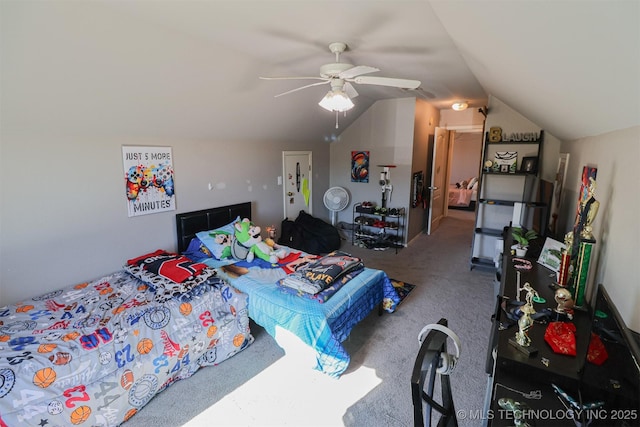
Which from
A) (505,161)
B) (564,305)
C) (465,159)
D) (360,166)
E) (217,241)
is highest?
(465,159)

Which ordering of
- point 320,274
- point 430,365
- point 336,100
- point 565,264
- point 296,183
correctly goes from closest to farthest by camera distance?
point 430,365 → point 565,264 → point 336,100 → point 320,274 → point 296,183

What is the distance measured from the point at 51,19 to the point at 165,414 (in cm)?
256

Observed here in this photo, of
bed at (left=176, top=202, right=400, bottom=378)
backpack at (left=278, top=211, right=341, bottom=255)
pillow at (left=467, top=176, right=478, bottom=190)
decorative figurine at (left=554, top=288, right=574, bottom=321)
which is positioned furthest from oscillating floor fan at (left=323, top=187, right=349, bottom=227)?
pillow at (left=467, top=176, right=478, bottom=190)

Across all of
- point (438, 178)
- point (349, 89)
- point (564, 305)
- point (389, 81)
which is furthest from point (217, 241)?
point (438, 178)

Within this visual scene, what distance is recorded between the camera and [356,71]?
2.24 metres

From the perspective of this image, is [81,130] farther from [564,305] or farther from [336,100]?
[564,305]

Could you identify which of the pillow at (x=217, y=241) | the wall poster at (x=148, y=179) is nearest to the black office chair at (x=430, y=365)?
the pillow at (x=217, y=241)

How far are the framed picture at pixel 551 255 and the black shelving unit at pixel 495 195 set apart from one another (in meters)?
1.69

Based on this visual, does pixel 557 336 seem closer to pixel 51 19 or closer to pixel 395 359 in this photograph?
pixel 395 359

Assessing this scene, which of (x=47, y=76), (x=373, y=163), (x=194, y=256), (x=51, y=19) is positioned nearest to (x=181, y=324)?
(x=194, y=256)

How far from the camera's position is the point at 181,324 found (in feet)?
7.75

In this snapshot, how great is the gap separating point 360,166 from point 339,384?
13.6 ft

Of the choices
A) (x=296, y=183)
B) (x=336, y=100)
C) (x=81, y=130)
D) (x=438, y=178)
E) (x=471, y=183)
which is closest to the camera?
(x=336, y=100)

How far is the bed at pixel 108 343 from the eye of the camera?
1736mm
